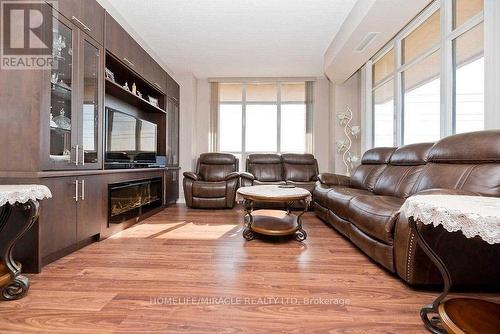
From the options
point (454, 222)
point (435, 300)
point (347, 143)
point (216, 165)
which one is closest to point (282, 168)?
point (216, 165)

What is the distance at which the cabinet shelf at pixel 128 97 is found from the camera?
9.47ft

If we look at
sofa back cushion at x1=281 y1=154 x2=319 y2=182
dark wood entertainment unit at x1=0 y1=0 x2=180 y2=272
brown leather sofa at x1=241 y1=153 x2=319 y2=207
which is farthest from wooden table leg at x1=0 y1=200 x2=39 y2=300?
sofa back cushion at x1=281 y1=154 x2=319 y2=182

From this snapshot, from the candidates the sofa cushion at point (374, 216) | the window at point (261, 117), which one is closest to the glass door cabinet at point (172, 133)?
the window at point (261, 117)

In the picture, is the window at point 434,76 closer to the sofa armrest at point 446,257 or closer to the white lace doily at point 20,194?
the sofa armrest at point 446,257

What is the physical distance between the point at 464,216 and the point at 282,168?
13.6ft

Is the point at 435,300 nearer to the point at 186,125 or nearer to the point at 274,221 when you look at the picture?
the point at 274,221

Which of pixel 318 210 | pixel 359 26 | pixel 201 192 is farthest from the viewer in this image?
pixel 201 192

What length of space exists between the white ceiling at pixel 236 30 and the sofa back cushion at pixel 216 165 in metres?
1.79

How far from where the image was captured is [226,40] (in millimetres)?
3908

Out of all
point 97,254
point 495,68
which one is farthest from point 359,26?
point 97,254

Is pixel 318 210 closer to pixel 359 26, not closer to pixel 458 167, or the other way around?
pixel 458 167

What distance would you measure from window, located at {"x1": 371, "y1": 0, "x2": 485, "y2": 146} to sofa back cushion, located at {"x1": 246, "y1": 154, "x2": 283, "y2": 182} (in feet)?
6.25

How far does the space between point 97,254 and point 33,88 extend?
1.34m

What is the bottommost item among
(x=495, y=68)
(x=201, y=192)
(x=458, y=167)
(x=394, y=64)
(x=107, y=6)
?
(x=201, y=192)
